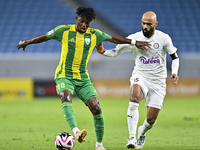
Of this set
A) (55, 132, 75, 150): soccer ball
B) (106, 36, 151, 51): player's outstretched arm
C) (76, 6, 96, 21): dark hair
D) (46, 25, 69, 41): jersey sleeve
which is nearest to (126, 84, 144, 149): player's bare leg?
(106, 36, 151, 51): player's outstretched arm

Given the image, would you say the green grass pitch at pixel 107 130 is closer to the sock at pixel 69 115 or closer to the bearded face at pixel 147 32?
the sock at pixel 69 115

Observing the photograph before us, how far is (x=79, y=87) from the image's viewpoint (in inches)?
219

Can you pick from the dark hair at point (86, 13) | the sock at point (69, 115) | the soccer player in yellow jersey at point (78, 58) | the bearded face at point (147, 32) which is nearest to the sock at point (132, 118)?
the soccer player in yellow jersey at point (78, 58)

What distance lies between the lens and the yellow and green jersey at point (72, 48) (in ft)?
18.1

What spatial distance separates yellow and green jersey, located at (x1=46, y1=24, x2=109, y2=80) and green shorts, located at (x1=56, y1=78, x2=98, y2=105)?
77mm

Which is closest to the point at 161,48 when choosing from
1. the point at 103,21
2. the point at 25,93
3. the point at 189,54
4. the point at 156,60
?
the point at 156,60

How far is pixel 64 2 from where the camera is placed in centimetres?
2269

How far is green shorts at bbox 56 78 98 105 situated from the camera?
540 centimetres

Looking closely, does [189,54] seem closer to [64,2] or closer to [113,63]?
[113,63]

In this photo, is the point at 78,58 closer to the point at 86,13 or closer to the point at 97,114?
the point at 86,13

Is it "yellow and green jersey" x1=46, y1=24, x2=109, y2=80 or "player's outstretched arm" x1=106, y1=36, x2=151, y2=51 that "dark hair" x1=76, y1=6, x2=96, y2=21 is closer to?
"yellow and green jersey" x1=46, y1=24, x2=109, y2=80

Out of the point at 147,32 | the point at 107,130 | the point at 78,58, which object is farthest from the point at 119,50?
the point at 107,130

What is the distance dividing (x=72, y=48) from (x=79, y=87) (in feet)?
1.99

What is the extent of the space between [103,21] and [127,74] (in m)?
4.54
